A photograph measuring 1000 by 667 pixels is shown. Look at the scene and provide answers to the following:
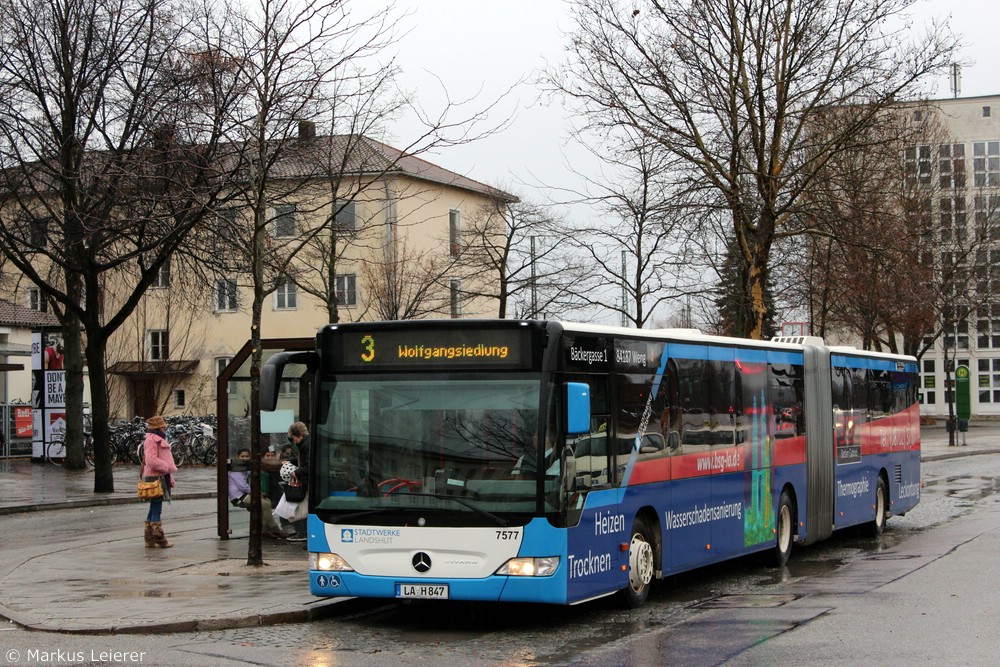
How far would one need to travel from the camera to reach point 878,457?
20.0 metres

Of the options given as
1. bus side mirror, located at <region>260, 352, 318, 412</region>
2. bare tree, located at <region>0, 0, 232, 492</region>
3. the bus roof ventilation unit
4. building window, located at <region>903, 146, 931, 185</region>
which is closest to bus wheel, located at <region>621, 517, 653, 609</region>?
bus side mirror, located at <region>260, 352, 318, 412</region>

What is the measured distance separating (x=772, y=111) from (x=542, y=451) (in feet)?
65.1

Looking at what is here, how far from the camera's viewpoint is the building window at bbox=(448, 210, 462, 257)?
44912 millimetres

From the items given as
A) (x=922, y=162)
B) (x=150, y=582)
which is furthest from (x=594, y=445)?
(x=922, y=162)

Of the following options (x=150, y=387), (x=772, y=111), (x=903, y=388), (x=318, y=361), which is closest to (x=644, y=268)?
(x=772, y=111)

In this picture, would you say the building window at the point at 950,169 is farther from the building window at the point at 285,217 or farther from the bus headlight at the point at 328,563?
the bus headlight at the point at 328,563

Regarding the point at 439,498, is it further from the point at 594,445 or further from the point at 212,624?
the point at 212,624

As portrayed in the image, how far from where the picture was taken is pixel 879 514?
65.5 ft

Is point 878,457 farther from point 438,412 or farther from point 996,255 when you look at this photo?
point 996,255

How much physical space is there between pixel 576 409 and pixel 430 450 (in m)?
1.28

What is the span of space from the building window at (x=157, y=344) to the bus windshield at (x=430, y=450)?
5746cm

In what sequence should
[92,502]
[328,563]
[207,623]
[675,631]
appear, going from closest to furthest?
[675,631] → [207,623] → [328,563] → [92,502]

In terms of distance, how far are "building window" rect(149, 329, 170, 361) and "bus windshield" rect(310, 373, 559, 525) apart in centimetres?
5746

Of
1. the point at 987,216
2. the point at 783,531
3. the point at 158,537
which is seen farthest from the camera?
the point at 987,216
